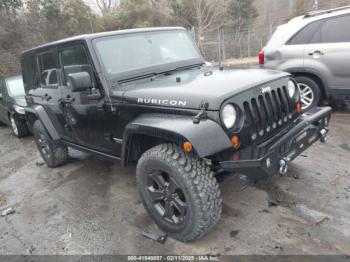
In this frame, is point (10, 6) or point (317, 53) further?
point (10, 6)

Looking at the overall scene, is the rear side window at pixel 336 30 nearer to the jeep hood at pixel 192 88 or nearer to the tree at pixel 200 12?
the jeep hood at pixel 192 88

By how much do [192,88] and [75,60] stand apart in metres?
1.65

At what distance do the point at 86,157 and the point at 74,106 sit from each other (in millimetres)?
1749

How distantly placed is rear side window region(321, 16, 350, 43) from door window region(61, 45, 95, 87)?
4197 mm

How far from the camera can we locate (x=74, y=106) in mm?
3646

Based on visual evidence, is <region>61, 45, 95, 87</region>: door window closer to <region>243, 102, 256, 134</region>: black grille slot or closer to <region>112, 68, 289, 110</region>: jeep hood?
<region>112, 68, 289, 110</region>: jeep hood

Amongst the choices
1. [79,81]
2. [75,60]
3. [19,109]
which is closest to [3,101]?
[19,109]

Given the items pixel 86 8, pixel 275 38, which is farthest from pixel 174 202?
pixel 86 8

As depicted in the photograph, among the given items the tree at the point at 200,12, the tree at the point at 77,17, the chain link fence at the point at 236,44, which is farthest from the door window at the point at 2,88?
the tree at the point at 200,12

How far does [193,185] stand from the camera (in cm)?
241

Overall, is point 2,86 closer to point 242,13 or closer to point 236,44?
A: point 236,44

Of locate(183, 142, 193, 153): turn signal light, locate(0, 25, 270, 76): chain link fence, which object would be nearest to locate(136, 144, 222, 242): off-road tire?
locate(183, 142, 193, 153): turn signal light

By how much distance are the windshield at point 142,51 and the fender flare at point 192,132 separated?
0.98 metres

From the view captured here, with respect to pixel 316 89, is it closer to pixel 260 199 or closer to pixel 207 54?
pixel 260 199
